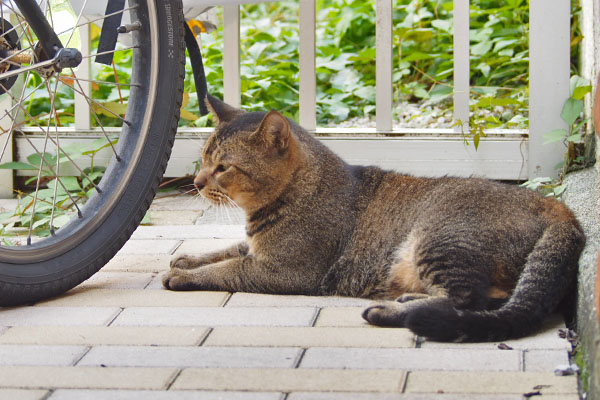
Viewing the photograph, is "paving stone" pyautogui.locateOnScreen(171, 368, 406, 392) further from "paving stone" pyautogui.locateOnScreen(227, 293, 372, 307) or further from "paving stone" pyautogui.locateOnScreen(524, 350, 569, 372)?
"paving stone" pyautogui.locateOnScreen(227, 293, 372, 307)

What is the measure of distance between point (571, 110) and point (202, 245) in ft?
6.46

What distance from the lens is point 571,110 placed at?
4.36 meters

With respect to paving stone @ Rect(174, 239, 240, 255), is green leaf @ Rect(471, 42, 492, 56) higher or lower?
higher

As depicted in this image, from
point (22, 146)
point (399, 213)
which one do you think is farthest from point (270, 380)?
point (22, 146)

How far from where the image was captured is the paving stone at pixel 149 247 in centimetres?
385

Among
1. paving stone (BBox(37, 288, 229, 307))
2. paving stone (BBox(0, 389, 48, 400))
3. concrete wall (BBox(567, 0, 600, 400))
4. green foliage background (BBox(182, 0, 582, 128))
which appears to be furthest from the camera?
green foliage background (BBox(182, 0, 582, 128))

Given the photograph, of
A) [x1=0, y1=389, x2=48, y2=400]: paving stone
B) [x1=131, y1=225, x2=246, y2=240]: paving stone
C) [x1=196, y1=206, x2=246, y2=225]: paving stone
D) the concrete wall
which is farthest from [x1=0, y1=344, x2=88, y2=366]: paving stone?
[x1=196, y1=206, x2=246, y2=225]: paving stone

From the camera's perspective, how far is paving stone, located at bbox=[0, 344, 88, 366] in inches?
97.1

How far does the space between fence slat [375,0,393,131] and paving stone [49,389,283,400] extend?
280 cm

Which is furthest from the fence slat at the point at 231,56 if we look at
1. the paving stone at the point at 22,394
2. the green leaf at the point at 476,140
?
the paving stone at the point at 22,394

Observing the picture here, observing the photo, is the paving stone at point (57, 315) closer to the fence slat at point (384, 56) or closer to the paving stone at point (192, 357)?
the paving stone at point (192, 357)

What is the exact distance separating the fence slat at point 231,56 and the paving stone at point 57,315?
7.31 feet

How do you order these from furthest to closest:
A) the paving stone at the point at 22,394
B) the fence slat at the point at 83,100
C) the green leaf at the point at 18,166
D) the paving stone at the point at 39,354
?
the fence slat at the point at 83,100 → the green leaf at the point at 18,166 → the paving stone at the point at 39,354 → the paving stone at the point at 22,394

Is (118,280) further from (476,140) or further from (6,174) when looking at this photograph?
(476,140)
